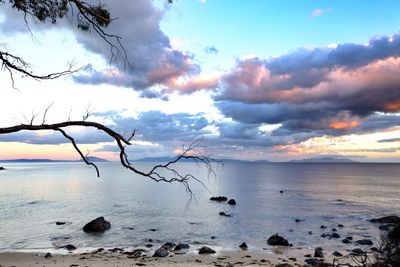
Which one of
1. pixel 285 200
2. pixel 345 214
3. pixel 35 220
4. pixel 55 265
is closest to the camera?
pixel 55 265

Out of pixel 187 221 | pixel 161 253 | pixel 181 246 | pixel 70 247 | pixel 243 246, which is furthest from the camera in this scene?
pixel 187 221

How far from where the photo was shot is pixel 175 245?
30953mm

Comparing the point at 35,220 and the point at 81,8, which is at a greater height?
the point at 81,8

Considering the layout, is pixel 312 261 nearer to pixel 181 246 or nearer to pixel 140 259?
pixel 181 246

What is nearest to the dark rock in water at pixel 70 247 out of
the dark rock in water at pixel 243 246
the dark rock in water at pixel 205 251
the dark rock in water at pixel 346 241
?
the dark rock in water at pixel 205 251

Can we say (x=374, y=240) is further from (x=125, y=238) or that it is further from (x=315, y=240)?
(x=125, y=238)

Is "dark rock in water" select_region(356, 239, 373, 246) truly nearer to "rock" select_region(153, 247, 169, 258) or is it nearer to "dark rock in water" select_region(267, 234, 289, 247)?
"dark rock in water" select_region(267, 234, 289, 247)

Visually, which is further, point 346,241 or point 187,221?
point 187,221

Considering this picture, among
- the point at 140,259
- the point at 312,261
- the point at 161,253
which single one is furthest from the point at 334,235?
the point at 140,259

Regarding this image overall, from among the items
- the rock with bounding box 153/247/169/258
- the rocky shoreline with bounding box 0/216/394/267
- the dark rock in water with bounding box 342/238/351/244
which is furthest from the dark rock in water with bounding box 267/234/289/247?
the rock with bounding box 153/247/169/258

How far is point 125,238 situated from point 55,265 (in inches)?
465

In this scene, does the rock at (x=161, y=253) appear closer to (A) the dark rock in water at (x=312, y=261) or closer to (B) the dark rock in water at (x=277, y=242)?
(B) the dark rock in water at (x=277, y=242)

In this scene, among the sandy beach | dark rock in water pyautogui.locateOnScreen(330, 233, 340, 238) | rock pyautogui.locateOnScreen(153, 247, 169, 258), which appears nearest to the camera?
the sandy beach

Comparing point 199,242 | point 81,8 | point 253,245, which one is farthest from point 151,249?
point 81,8
